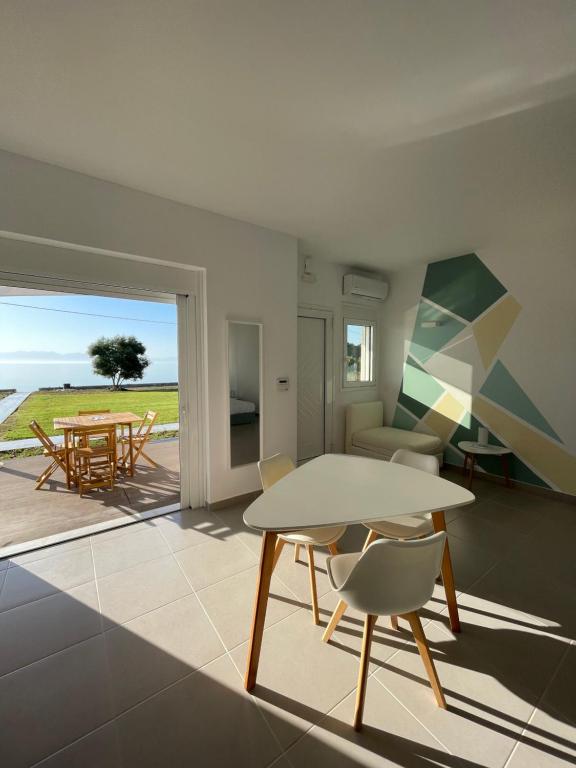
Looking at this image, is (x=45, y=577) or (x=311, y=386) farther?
(x=311, y=386)

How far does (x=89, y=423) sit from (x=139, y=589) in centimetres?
229

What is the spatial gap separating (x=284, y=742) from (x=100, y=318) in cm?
369

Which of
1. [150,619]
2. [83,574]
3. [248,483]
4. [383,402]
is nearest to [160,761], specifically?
[150,619]

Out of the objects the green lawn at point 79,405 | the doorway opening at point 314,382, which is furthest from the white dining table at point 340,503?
the doorway opening at point 314,382

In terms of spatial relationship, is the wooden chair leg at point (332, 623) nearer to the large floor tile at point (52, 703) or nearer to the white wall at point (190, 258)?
the large floor tile at point (52, 703)

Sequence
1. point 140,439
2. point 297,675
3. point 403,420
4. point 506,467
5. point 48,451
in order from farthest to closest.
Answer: point 403,420, point 140,439, point 506,467, point 48,451, point 297,675

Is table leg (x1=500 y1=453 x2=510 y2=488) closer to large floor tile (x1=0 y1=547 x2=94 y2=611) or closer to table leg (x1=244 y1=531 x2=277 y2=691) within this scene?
table leg (x1=244 y1=531 x2=277 y2=691)

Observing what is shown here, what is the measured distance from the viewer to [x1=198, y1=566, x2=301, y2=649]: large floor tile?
5.92ft

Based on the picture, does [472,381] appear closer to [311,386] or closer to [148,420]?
[311,386]

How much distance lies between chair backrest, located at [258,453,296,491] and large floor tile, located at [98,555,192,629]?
86 centimetres

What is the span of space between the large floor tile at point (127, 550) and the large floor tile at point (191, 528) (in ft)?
0.29

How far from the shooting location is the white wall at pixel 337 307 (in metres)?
4.43

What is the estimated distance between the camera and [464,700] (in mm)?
1443

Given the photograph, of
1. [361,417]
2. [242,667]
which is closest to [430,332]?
[361,417]
